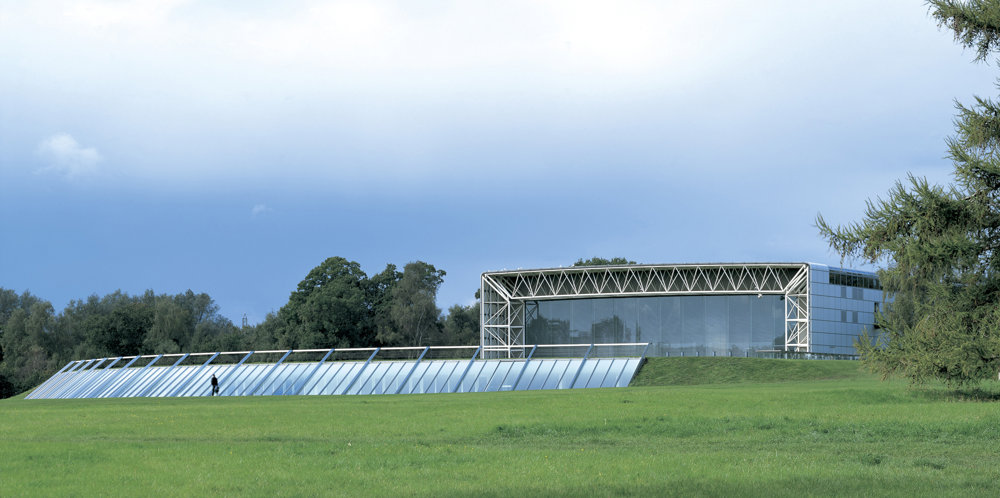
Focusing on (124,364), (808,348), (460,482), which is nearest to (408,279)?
(124,364)

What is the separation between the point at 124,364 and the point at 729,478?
205ft

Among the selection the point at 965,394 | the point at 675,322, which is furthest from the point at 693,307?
the point at 965,394

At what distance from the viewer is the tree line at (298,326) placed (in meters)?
89.3

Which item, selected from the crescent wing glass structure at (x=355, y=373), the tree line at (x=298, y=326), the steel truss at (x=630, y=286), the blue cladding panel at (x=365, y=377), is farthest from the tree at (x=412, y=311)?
the blue cladding panel at (x=365, y=377)

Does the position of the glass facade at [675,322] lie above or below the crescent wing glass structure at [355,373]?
above

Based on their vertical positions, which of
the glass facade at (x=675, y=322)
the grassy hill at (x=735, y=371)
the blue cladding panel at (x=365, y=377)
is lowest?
the blue cladding panel at (x=365, y=377)

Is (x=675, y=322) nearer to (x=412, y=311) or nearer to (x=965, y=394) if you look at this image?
(x=412, y=311)

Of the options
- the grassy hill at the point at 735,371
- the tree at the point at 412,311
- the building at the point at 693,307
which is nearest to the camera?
the grassy hill at the point at 735,371

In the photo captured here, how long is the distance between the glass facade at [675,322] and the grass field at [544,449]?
4075 cm

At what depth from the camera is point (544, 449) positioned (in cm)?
1738

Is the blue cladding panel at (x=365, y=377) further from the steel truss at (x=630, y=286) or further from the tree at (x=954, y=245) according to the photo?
the tree at (x=954, y=245)

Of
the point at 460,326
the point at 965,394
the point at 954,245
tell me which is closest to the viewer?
the point at 954,245

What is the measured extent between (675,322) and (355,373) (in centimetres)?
2852

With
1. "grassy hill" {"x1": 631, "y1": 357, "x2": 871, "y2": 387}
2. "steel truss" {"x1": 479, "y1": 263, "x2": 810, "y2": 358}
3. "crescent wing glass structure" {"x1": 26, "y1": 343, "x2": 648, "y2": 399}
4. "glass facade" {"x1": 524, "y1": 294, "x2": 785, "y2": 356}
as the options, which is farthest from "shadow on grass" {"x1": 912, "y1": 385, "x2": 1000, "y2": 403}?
"steel truss" {"x1": 479, "y1": 263, "x2": 810, "y2": 358}
